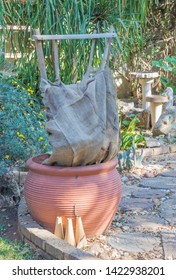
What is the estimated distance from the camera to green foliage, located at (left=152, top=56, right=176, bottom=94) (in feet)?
23.0

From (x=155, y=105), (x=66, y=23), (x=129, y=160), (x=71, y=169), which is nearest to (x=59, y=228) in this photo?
(x=71, y=169)

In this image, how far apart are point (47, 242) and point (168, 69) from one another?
4915 mm

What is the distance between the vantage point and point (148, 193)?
12.6 feet

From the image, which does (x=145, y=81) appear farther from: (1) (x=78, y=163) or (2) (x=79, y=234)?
(2) (x=79, y=234)

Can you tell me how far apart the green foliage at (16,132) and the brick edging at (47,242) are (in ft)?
1.91

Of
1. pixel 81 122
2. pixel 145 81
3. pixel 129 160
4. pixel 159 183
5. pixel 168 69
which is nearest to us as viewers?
pixel 81 122

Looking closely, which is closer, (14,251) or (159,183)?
(14,251)

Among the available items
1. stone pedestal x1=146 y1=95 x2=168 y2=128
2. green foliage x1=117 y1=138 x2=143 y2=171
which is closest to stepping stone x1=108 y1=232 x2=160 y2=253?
green foliage x1=117 y1=138 x2=143 y2=171

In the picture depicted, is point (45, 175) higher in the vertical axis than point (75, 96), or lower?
lower

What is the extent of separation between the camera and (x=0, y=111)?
12.1 ft

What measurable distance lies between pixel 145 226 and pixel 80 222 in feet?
1.95

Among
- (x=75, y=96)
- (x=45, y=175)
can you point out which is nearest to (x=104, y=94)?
(x=75, y=96)

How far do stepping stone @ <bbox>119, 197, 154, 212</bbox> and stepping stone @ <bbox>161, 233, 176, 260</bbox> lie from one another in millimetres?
511
